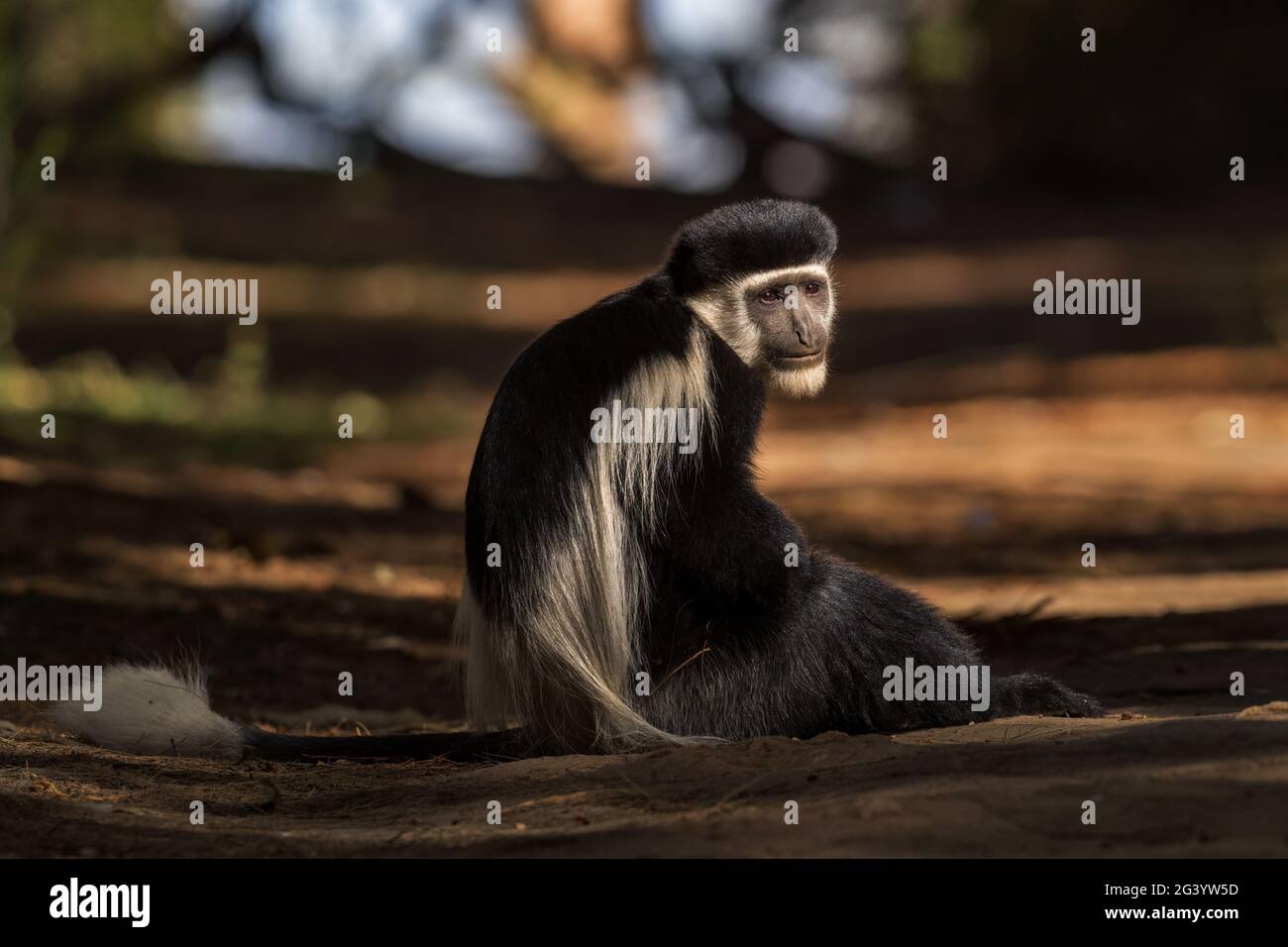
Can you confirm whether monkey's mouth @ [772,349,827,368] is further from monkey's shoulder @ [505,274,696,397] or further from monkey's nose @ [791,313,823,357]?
monkey's shoulder @ [505,274,696,397]

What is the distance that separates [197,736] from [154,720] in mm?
147

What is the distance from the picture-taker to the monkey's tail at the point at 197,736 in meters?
5.02

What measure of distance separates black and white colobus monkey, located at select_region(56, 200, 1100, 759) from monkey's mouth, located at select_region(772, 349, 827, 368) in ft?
1.56

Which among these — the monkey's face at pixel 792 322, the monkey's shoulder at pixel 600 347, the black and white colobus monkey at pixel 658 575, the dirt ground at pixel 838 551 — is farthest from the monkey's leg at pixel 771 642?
the monkey's face at pixel 792 322

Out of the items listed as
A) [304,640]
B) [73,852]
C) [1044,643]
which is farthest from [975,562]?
[73,852]

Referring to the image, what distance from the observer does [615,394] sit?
15.2ft

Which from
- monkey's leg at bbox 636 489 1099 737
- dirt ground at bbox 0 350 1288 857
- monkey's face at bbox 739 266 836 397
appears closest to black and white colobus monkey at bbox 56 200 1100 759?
monkey's leg at bbox 636 489 1099 737

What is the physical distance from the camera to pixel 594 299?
18375mm

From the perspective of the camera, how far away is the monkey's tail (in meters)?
5.02

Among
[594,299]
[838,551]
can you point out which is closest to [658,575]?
[838,551]

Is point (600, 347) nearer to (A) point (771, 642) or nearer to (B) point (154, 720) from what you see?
(A) point (771, 642)

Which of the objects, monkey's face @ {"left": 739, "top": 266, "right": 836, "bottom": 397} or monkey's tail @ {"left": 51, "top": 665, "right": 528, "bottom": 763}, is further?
monkey's face @ {"left": 739, "top": 266, "right": 836, "bottom": 397}

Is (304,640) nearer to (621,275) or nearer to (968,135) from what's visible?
(621,275)

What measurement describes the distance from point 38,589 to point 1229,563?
216 inches
